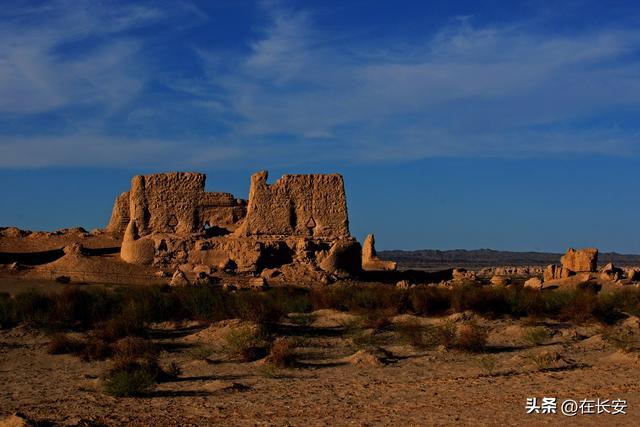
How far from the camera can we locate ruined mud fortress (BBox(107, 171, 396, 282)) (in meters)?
30.8

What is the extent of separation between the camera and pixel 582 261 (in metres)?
33.0

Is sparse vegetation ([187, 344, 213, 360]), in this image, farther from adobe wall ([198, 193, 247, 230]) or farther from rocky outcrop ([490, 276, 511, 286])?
adobe wall ([198, 193, 247, 230])

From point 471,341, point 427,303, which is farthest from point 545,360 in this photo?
point 427,303

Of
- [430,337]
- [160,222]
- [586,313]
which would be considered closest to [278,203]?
[160,222]

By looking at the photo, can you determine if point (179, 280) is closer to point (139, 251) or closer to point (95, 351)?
point (139, 251)

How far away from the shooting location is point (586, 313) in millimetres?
19344

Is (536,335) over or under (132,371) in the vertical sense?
over

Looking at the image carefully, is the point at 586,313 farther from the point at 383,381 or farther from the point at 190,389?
the point at 190,389

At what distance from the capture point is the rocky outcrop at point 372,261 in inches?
1528

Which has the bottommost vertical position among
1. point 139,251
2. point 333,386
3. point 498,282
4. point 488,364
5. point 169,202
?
point 333,386

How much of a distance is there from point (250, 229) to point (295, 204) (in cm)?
190

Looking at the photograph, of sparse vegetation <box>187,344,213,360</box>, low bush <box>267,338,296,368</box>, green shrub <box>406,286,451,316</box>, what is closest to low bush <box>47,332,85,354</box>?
sparse vegetation <box>187,344,213,360</box>

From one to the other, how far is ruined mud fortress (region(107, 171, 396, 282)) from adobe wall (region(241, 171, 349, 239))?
0.12 ft

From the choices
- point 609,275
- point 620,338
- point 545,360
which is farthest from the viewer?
point 609,275
